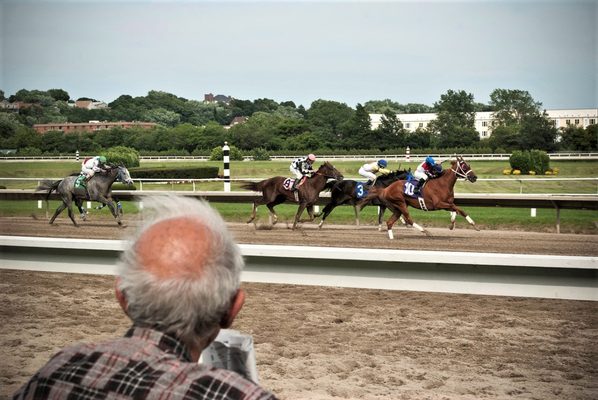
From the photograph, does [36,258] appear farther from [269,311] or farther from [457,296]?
[457,296]

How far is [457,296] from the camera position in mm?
7953

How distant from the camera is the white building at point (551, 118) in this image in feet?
55.0

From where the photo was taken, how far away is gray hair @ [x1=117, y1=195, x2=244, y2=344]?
45.4 inches

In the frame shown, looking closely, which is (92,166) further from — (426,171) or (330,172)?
(426,171)

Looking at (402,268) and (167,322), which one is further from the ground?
(167,322)

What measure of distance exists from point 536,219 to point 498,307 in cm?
707

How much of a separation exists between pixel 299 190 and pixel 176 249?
13.3 meters

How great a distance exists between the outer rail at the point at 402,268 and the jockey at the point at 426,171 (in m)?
10.1

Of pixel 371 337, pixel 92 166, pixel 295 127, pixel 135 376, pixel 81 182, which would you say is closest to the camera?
pixel 135 376

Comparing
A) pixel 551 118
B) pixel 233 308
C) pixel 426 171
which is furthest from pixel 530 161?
pixel 233 308

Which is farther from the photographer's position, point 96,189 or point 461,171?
point 96,189

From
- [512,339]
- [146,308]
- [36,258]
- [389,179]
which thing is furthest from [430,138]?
[146,308]

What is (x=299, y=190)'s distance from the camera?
14438 millimetres

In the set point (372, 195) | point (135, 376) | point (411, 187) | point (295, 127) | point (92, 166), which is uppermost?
point (295, 127)
